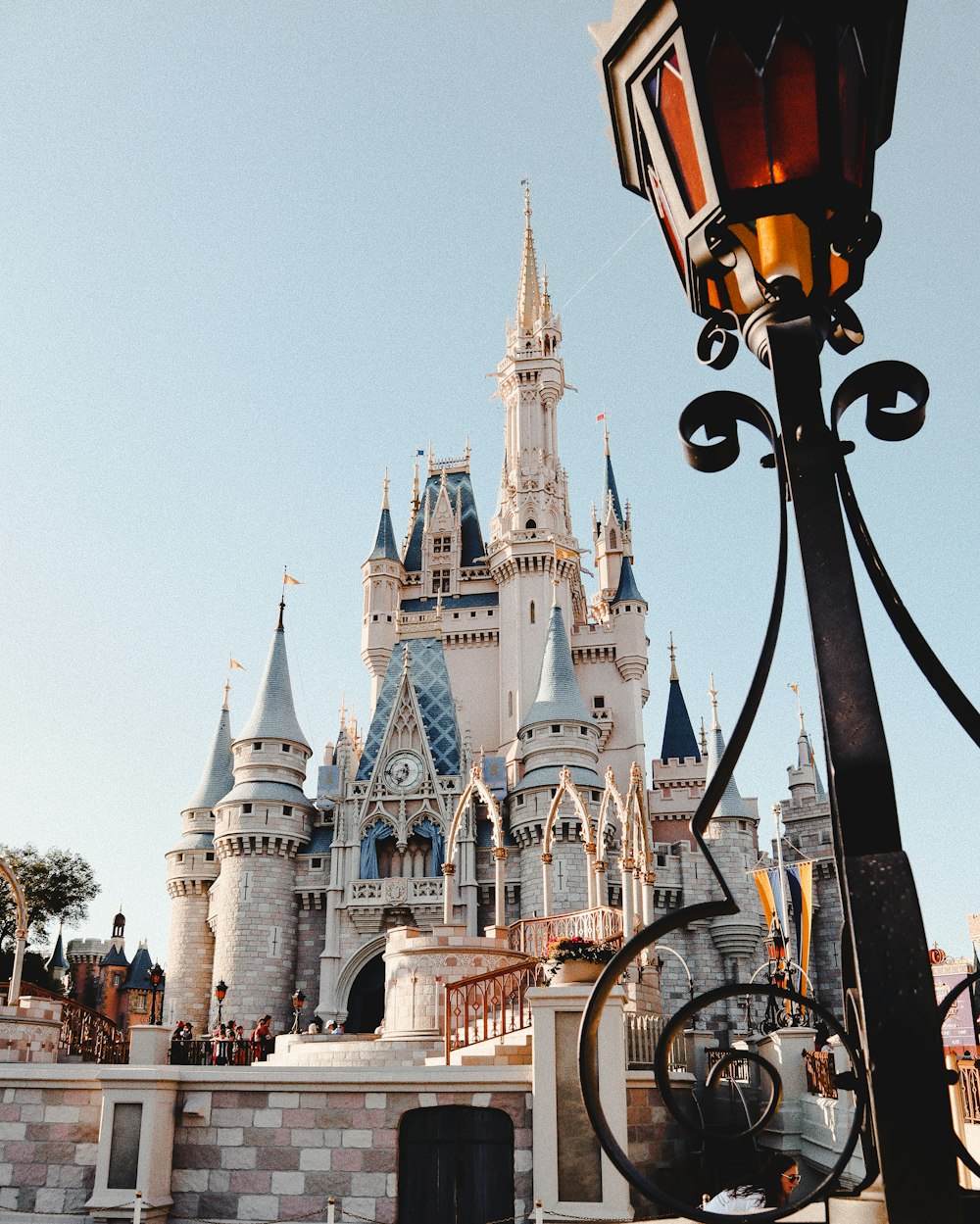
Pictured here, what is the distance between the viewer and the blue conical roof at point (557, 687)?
3881 cm

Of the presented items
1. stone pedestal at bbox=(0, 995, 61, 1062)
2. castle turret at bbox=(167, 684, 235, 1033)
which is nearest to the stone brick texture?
stone pedestal at bbox=(0, 995, 61, 1062)

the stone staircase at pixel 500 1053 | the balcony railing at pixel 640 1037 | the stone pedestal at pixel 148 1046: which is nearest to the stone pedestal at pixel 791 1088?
the balcony railing at pixel 640 1037

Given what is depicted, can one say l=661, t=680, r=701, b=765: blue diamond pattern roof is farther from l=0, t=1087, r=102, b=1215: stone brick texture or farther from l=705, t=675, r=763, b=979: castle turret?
l=0, t=1087, r=102, b=1215: stone brick texture

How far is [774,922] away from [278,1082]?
63.3 ft

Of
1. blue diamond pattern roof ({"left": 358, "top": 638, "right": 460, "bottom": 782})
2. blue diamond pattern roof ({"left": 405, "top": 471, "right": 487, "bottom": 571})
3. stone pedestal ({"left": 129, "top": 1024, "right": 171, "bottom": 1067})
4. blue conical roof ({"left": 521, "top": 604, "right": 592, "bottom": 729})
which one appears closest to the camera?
stone pedestal ({"left": 129, "top": 1024, "right": 171, "bottom": 1067})

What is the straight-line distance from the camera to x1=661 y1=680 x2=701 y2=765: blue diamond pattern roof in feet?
158

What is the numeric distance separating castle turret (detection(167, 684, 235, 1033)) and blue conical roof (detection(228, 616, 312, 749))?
4607mm

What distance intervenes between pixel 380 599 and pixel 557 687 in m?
11.7

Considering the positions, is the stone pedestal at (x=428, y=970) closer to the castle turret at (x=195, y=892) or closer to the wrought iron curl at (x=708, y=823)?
the wrought iron curl at (x=708, y=823)

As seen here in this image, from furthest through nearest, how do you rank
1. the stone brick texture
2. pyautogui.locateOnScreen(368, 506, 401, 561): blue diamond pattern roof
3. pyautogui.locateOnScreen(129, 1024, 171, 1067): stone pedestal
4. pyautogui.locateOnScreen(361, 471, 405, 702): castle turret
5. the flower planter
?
pyautogui.locateOnScreen(368, 506, 401, 561): blue diamond pattern roof
pyautogui.locateOnScreen(361, 471, 405, 702): castle turret
pyautogui.locateOnScreen(129, 1024, 171, 1067): stone pedestal
the flower planter
the stone brick texture

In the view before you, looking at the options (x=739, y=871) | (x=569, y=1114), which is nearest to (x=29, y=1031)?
(x=569, y=1114)

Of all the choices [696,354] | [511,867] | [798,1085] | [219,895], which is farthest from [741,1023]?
[696,354]

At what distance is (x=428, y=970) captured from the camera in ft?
62.4

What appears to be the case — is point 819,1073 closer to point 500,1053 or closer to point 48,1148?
point 500,1053
